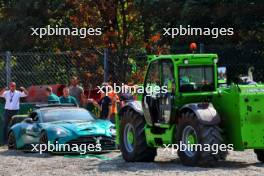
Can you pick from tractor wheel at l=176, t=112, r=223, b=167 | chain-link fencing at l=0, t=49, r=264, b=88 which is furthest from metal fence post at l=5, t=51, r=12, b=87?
tractor wheel at l=176, t=112, r=223, b=167

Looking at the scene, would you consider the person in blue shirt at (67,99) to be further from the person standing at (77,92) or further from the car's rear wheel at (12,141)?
the car's rear wheel at (12,141)

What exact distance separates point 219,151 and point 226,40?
12.6 meters

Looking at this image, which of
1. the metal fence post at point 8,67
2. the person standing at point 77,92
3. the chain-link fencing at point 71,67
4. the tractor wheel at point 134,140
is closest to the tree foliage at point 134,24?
the chain-link fencing at point 71,67

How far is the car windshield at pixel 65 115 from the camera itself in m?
20.1

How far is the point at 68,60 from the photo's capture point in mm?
23500

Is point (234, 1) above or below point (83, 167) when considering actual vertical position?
above

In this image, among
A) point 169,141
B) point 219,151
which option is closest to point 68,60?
point 169,141

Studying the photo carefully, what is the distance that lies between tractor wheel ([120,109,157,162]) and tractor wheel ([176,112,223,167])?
1516 millimetres

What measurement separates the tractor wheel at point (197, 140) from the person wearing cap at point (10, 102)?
873 cm

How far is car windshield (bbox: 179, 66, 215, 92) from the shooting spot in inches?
619

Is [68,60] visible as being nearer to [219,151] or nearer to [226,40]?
[226,40]

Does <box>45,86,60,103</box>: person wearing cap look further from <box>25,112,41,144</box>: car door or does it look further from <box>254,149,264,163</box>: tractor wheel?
<box>254,149,264,163</box>: tractor wheel

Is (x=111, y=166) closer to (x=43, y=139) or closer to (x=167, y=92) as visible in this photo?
(x=167, y=92)

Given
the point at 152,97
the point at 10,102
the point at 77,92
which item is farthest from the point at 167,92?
the point at 10,102
